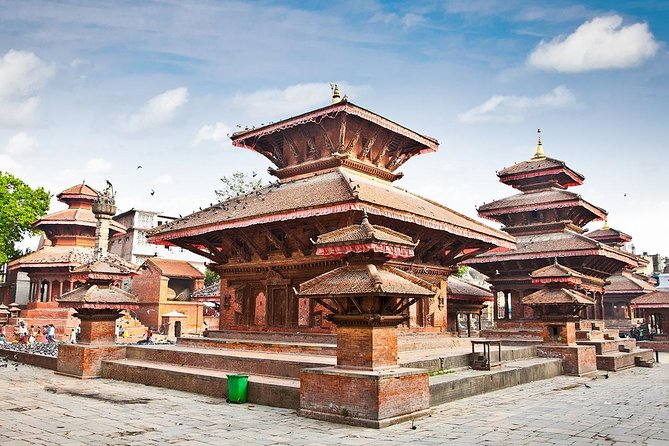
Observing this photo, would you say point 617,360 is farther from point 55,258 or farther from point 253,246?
point 55,258

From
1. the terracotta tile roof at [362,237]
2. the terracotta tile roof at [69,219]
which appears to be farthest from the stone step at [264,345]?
the terracotta tile roof at [69,219]

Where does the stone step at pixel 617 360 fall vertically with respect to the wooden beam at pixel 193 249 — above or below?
below

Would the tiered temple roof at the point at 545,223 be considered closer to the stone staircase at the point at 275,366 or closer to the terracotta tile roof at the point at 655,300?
the terracotta tile roof at the point at 655,300

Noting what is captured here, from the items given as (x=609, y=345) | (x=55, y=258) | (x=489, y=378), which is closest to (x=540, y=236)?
(x=609, y=345)

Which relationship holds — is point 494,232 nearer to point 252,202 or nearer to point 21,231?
point 252,202

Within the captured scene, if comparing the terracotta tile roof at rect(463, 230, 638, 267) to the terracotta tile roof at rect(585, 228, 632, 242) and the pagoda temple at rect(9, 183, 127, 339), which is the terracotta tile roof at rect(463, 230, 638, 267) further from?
the pagoda temple at rect(9, 183, 127, 339)

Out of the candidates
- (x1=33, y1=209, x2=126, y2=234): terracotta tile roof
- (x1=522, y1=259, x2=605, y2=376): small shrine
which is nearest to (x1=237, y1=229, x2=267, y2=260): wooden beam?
(x1=522, y1=259, x2=605, y2=376): small shrine

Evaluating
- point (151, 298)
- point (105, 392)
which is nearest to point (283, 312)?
point (105, 392)

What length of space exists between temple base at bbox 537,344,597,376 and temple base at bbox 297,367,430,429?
425 inches

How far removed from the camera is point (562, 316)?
68.1 ft

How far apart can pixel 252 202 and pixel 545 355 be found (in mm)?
11951

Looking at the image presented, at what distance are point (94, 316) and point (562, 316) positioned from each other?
54.6ft

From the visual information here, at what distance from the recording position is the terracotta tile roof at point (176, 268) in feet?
149

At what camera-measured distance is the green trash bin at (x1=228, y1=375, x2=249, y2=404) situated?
1248 cm
